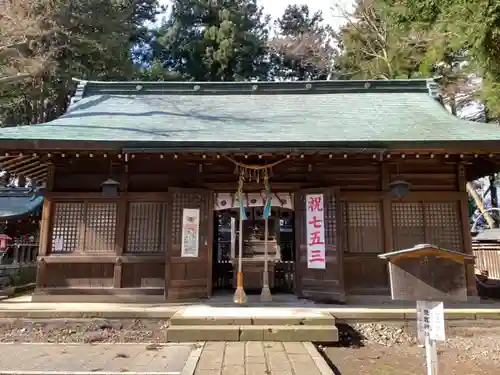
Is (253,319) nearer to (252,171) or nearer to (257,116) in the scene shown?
(252,171)

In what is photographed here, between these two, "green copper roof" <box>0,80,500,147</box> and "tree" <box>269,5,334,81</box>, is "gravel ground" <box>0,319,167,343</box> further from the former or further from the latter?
"tree" <box>269,5,334,81</box>

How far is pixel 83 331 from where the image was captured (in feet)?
21.0

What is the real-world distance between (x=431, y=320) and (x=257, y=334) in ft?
8.46

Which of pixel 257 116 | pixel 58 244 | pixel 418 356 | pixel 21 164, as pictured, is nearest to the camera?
pixel 418 356

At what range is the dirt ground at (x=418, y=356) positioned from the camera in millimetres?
4910

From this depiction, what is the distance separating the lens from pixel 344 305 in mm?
7289

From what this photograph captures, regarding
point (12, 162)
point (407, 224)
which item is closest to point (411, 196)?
point (407, 224)

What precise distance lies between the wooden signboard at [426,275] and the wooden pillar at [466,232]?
10.8ft

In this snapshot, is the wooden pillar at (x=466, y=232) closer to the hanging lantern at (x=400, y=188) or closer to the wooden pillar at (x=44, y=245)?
the hanging lantern at (x=400, y=188)

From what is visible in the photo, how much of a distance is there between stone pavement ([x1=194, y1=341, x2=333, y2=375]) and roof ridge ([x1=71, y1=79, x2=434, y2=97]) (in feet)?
25.8

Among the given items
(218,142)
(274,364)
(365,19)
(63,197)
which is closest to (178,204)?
(218,142)

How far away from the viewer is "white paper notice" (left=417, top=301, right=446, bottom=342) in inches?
150

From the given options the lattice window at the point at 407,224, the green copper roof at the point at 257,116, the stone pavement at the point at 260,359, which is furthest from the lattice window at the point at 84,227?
the lattice window at the point at 407,224

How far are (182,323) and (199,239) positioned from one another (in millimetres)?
2293
